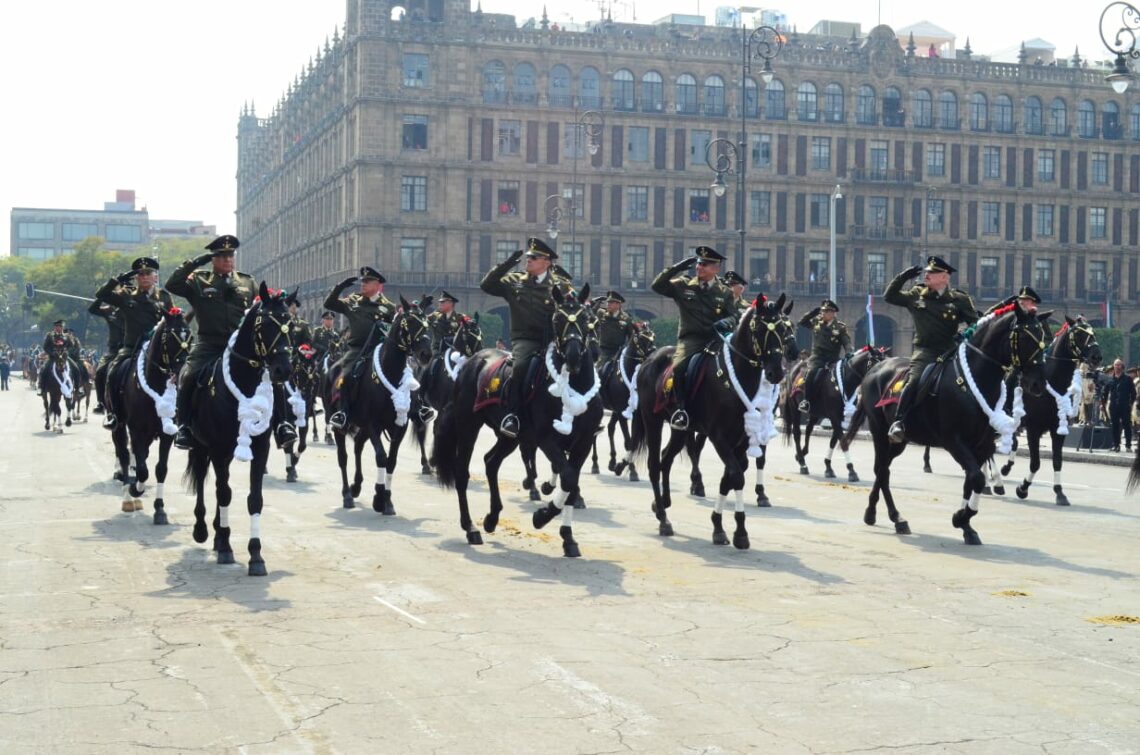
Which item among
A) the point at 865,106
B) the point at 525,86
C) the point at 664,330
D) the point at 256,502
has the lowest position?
the point at 256,502

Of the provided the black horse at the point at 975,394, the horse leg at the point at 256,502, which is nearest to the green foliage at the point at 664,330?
the black horse at the point at 975,394

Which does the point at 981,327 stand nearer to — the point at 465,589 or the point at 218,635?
the point at 465,589

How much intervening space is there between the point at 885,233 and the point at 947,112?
9.26 m

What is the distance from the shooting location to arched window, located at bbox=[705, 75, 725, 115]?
94000 millimetres

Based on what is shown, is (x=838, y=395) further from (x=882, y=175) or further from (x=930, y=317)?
(x=882, y=175)

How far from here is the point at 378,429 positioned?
17391 mm

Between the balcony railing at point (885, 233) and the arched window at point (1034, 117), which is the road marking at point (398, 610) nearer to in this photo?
the balcony railing at point (885, 233)

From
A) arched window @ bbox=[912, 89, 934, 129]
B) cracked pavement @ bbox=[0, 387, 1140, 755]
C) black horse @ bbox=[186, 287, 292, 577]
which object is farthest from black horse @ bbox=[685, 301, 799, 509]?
arched window @ bbox=[912, 89, 934, 129]

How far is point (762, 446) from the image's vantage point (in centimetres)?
1639

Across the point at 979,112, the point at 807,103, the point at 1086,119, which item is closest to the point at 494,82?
the point at 807,103

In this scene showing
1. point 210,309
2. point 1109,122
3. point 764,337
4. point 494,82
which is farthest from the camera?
point 1109,122

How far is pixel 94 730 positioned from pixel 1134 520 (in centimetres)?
1363

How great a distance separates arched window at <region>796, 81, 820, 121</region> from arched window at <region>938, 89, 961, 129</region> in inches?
328

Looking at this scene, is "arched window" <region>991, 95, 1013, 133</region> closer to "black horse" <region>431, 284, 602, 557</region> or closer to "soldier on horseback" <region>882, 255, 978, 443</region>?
"soldier on horseback" <region>882, 255, 978, 443</region>
